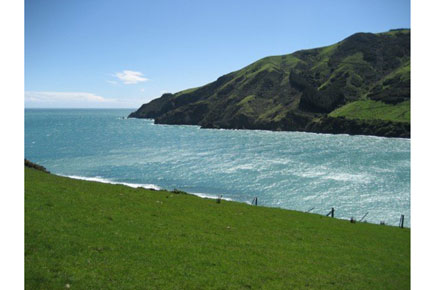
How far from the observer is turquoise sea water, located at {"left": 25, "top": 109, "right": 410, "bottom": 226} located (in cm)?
7762

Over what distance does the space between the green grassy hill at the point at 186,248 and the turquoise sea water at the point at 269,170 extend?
3833 cm

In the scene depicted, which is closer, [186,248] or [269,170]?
[186,248]

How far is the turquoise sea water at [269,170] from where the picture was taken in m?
77.6

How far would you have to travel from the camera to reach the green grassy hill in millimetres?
18719

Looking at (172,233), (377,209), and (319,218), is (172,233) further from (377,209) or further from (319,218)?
(377,209)

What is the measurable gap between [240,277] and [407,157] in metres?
147

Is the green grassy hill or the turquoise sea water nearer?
the green grassy hill

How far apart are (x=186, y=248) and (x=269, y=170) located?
91.6 m

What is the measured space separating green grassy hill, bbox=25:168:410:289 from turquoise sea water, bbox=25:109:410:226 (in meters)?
38.3

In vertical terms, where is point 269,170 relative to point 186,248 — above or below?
below

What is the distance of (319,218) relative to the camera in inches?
1634

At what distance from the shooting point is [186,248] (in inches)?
936

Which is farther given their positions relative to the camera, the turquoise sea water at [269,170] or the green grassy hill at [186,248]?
the turquoise sea water at [269,170]

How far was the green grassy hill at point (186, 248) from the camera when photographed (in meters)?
18.7
